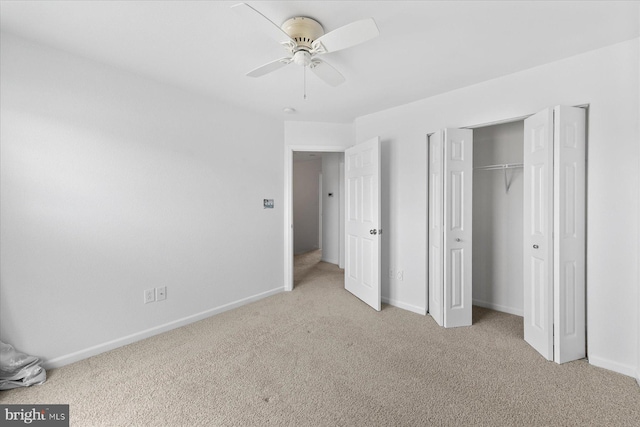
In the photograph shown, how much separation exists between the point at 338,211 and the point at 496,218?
116 inches

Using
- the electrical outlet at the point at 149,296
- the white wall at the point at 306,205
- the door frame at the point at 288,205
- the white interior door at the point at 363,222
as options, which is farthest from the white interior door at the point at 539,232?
the white wall at the point at 306,205

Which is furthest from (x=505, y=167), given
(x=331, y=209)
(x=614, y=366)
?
(x=331, y=209)

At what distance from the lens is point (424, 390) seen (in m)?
1.80

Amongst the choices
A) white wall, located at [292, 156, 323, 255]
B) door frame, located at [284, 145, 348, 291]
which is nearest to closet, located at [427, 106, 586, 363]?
door frame, located at [284, 145, 348, 291]

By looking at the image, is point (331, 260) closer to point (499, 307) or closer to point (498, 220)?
point (499, 307)

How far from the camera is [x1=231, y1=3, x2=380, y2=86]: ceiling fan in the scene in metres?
1.40

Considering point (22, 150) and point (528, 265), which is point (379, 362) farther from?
point (22, 150)

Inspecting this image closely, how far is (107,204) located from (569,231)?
3.69 meters

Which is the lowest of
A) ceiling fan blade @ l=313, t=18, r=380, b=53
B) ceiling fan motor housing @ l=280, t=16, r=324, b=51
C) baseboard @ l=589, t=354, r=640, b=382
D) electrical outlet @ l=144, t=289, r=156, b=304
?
baseboard @ l=589, t=354, r=640, b=382

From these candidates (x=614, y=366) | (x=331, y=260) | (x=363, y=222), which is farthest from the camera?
(x=331, y=260)

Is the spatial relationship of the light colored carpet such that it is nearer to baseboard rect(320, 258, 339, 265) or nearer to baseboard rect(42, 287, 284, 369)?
baseboard rect(42, 287, 284, 369)

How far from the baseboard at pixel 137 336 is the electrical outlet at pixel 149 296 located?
27 cm

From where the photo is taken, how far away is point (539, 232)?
225 centimetres

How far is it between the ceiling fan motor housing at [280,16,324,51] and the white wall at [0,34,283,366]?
1.61 metres
